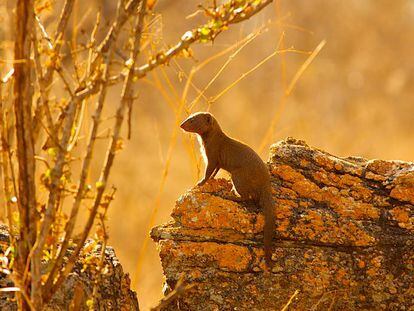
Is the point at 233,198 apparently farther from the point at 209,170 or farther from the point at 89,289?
the point at 89,289

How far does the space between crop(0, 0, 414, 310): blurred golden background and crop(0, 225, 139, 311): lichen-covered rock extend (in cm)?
332

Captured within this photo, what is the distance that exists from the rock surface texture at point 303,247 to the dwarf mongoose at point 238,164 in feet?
0.21

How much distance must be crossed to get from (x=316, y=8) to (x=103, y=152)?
8.46 metres

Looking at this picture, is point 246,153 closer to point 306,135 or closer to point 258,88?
point 306,135

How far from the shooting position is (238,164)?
473 centimetres

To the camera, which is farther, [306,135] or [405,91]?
[405,91]

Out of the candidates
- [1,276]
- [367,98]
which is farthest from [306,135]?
[1,276]

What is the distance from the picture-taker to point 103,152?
11.0 meters

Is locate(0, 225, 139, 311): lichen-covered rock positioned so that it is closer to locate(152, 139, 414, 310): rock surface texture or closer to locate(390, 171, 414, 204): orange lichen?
locate(152, 139, 414, 310): rock surface texture

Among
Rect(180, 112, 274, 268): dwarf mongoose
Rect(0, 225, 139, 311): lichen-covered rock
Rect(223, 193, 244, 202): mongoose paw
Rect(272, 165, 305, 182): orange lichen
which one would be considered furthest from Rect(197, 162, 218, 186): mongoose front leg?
Rect(0, 225, 139, 311): lichen-covered rock

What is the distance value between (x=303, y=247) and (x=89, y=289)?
1094 millimetres

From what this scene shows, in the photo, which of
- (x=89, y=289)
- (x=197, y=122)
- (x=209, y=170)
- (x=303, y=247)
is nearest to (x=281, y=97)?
(x=197, y=122)

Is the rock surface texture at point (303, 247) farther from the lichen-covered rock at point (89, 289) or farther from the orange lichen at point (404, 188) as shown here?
the lichen-covered rock at point (89, 289)

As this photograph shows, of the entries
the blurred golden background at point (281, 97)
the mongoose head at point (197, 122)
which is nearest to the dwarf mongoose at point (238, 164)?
the mongoose head at point (197, 122)
